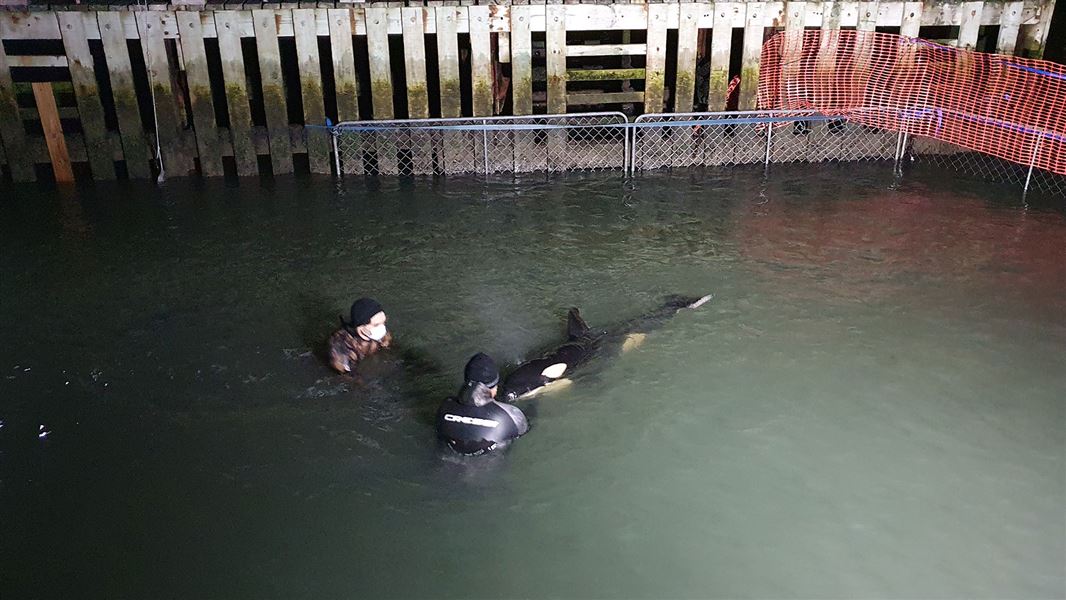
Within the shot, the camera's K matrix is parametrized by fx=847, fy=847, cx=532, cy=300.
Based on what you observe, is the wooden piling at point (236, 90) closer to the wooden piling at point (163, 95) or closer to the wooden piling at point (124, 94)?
the wooden piling at point (163, 95)

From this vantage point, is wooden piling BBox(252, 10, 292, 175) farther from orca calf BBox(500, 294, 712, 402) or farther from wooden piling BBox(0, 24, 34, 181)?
orca calf BBox(500, 294, 712, 402)

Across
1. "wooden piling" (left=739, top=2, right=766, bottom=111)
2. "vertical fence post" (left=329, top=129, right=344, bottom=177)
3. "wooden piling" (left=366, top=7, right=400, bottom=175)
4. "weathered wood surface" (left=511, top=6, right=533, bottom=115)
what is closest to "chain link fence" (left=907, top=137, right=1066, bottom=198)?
"wooden piling" (left=739, top=2, right=766, bottom=111)

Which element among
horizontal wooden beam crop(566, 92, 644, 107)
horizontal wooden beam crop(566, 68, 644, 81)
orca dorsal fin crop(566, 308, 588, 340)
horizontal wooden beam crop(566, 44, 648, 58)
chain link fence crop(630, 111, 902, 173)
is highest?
horizontal wooden beam crop(566, 44, 648, 58)

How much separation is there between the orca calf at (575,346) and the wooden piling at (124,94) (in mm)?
7098

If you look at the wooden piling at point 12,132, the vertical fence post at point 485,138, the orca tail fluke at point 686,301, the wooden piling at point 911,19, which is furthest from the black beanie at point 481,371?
the wooden piling at point 911,19

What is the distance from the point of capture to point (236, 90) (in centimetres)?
1091

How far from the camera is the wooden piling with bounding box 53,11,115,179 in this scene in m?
10.6

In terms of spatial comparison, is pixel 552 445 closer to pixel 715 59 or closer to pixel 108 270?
pixel 108 270

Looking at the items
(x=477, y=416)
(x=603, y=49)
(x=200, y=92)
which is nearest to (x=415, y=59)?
(x=603, y=49)

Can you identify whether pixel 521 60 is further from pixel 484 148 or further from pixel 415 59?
pixel 415 59

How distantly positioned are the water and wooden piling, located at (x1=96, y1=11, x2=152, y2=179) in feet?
6.01

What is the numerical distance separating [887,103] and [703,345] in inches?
244

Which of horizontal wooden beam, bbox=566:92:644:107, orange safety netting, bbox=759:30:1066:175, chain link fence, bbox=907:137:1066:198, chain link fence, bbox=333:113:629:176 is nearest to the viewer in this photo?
orange safety netting, bbox=759:30:1066:175

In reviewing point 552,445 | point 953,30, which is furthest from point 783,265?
point 953,30
